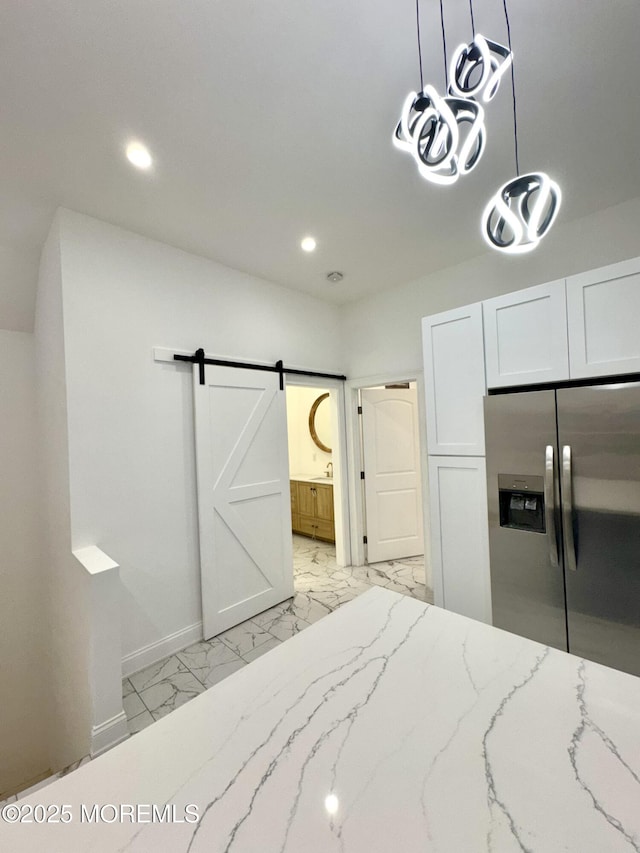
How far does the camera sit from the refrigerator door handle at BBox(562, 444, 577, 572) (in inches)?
73.4

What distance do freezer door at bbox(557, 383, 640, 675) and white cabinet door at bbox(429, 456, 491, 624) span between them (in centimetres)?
52

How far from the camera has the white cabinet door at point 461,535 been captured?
7.75 feet

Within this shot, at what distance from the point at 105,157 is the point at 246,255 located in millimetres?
1151

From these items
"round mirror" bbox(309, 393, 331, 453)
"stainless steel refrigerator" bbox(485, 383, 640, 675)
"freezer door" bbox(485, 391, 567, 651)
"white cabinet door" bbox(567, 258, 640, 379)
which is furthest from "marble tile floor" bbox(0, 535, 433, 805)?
"white cabinet door" bbox(567, 258, 640, 379)

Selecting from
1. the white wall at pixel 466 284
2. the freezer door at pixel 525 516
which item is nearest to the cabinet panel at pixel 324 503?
the white wall at pixel 466 284

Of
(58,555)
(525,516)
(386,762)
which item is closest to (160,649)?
(58,555)

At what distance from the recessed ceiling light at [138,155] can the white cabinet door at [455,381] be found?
1941 millimetres

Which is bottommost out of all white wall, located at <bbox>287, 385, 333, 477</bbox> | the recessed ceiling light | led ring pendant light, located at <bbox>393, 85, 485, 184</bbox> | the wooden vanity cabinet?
the wooden vanity cabinet

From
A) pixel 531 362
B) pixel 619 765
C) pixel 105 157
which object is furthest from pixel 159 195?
pixel 619 765

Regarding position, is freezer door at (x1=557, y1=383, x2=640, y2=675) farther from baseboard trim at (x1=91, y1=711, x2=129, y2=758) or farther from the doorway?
baseboard trim at (x1=91, y1=711, x2=129, y2=758)

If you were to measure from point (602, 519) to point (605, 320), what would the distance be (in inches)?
40.5

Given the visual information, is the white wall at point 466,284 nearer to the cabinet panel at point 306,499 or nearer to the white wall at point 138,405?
the white wall at point 138,405

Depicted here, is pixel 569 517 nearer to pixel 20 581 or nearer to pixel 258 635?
pixel 258 635

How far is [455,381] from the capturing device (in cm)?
247
